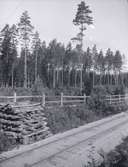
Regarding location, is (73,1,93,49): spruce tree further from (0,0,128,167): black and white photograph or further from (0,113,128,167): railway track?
(0,113,128,167): railway track

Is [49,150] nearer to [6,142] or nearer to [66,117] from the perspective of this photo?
[6,142]

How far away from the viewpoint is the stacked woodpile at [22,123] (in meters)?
8.43

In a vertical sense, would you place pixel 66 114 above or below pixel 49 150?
above

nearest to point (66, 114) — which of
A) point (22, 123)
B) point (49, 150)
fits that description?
point (22, 123)

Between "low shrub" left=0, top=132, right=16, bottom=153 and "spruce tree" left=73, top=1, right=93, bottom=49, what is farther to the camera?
"low shrub" left=0, top=132, right=16, bottom=153

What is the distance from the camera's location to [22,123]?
28.5 ft

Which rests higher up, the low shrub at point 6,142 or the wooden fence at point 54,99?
the wooden fence at point 54,99

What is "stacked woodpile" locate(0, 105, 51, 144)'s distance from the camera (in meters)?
8.43

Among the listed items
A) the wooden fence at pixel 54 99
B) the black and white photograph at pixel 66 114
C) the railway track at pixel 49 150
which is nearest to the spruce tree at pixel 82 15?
the black and white photograph at pixel 66 114

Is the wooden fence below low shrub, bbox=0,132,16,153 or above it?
above

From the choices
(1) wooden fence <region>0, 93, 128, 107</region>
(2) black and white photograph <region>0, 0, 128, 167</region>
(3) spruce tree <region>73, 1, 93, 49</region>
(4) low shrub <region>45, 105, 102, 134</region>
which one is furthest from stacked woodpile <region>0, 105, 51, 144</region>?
(3) spruce tree <region>73, 1, 93, 49</region>

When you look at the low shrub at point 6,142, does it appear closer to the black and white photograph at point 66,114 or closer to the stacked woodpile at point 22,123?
the black and white photograph at point 66,114

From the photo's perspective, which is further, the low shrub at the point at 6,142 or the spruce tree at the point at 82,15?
the low shrub at the point at 6,142

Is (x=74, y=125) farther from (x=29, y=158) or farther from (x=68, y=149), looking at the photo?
(x=29, y=158)
